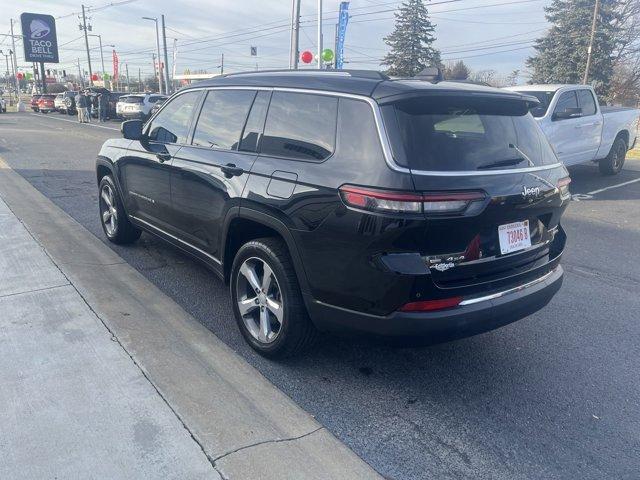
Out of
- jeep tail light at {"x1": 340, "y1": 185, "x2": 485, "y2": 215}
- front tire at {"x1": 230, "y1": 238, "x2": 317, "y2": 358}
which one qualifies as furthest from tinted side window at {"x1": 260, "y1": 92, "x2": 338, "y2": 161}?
front tire at {"x1": 230, "y1": 238, "x2": 317, "y2": 358}

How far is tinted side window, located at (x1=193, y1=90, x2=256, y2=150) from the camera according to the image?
12.4 feet

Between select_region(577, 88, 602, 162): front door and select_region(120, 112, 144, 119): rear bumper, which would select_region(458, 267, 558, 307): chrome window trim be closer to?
select_region(577, 88, 602, 162): front door

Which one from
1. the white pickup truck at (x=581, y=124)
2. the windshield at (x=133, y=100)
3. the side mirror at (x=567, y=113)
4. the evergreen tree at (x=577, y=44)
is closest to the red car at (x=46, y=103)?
the windshield at (x=133, y=100)

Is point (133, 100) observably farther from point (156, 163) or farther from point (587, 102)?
point (156, 163)

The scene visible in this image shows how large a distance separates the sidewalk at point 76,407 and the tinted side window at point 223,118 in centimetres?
160

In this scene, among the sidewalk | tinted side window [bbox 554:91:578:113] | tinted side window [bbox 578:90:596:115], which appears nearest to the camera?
the sidewalk

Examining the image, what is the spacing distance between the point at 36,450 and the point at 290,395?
4.39 feet

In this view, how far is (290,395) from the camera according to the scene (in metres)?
3.13

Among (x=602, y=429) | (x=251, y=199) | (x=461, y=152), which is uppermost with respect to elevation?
(x=461, y=152)

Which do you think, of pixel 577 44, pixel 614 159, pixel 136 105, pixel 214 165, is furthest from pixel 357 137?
pixel 577 44

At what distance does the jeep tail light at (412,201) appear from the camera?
2611mm

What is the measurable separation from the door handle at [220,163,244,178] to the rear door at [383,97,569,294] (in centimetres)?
120

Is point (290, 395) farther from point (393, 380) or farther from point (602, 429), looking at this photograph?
point (602, 429)

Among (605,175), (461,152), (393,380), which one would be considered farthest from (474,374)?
(605,175)
